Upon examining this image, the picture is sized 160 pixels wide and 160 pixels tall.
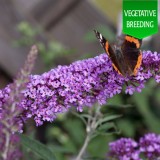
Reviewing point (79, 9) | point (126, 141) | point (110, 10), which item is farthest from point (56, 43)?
point (126, 141)

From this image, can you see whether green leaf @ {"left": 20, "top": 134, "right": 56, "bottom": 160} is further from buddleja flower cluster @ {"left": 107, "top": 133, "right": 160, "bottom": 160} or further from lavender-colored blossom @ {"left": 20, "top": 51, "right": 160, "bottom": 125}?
buddleja flower cluster @ {"left": 107, "top": 133, "right": 160, "bottom": 160}

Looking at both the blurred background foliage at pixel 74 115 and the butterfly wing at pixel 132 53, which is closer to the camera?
the butterfly wing at pixel 132 53

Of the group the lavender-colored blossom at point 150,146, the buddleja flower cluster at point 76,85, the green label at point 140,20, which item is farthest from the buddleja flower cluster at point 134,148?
the green label at point 140,20

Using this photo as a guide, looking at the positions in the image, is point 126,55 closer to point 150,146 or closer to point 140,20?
point 140,20

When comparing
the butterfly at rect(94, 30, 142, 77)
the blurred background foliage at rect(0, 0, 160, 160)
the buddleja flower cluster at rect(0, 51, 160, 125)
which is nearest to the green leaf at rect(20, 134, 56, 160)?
the buddleja flower cluster at rect(0, 51, 160, 125)

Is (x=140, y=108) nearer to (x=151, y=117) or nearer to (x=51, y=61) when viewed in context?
(x=151, y=117)

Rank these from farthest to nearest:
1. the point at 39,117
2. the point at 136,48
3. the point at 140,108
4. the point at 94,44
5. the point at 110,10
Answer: the point at 110,10, the point at 94,44, the point at 140,108, the point at 136,48, the point at 39,117

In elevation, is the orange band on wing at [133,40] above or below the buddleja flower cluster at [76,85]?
above

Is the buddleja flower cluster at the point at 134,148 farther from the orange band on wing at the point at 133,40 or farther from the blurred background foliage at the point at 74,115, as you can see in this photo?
the blurred background foliage at the point at 74,115
